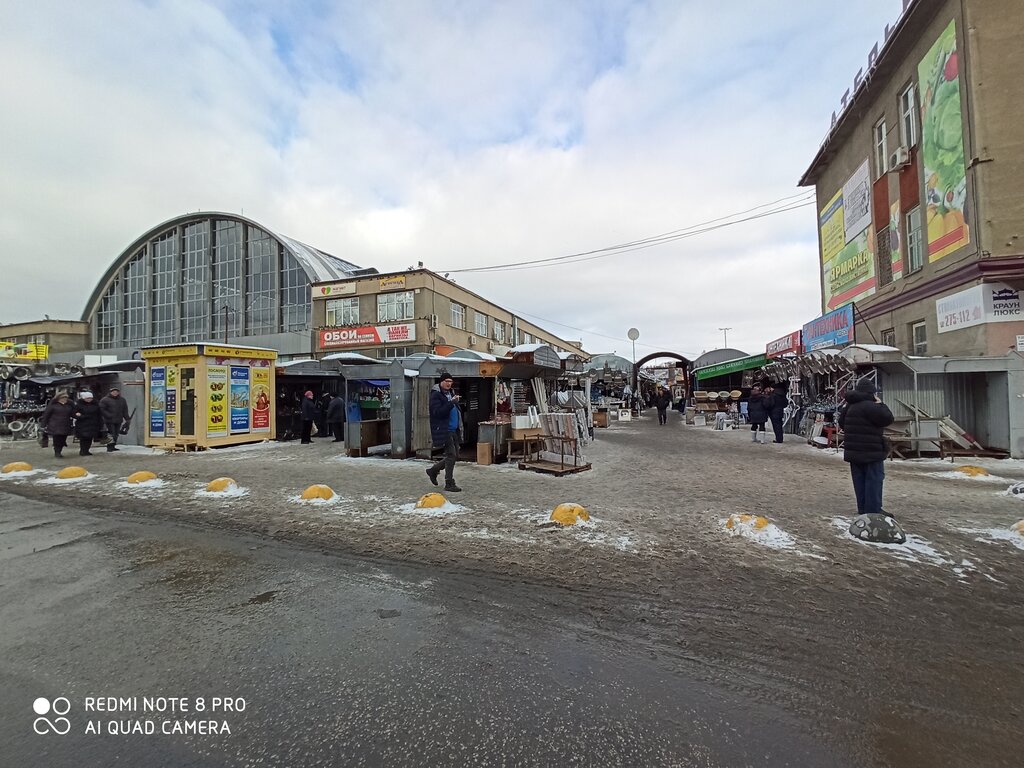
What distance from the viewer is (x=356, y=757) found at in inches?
88.4

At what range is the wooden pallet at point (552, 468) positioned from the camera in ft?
31.5

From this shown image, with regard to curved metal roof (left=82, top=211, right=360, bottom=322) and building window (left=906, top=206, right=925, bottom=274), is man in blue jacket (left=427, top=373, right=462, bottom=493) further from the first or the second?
curved metal roof (left=82, top=211, right=360, bottom=322)

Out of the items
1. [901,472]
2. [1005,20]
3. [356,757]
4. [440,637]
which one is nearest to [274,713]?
[356,757]

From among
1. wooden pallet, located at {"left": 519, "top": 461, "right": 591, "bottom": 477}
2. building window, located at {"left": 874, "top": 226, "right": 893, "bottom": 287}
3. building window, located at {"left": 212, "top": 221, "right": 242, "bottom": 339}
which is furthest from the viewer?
building window, located at {"left": 212, "top": 221, "right": 242, "bottom": 339}

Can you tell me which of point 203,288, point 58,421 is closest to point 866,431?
point 58,421

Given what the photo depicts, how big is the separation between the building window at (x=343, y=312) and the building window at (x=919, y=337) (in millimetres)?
31284

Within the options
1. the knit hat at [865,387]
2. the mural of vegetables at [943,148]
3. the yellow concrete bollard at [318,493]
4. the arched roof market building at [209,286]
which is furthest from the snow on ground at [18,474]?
the arched roof market building at [209,286]

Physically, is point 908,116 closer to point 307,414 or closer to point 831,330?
point 831,330

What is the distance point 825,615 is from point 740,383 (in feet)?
106

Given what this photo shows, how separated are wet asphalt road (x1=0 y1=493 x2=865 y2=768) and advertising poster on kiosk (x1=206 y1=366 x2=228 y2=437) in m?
10.5

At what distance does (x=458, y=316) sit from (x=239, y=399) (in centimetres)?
2354

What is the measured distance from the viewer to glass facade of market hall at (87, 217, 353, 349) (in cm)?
4231

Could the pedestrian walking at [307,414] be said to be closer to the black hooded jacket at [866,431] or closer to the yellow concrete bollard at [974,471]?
the black hooded jacket at [866,431]

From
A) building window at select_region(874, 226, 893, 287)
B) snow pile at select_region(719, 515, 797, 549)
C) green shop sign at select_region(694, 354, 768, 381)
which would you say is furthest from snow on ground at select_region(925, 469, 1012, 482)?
green shop sign at select_region(694, 354, 768, 381)
